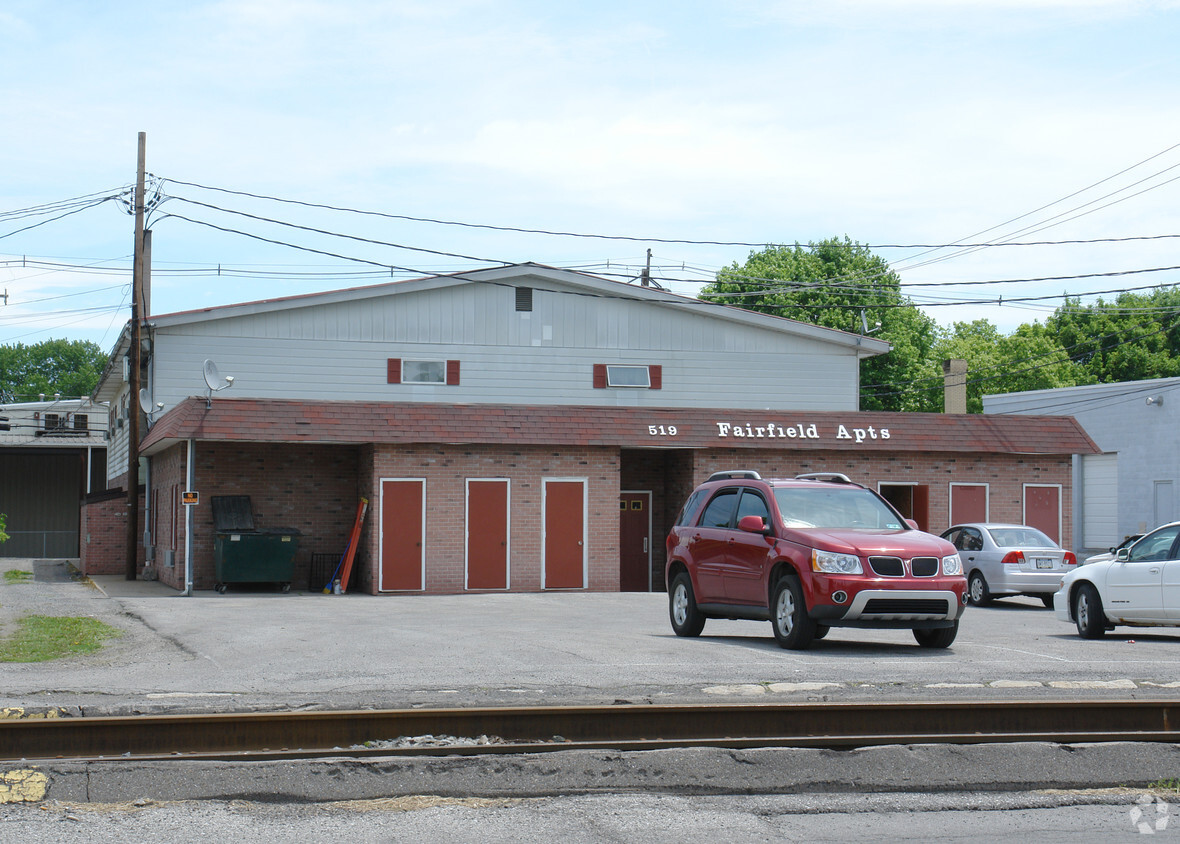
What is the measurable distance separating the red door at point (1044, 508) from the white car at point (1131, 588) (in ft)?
42.6

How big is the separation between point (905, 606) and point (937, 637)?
1.07 metres

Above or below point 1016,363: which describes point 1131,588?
below

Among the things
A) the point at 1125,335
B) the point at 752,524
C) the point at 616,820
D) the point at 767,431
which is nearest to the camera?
the point at 616,820

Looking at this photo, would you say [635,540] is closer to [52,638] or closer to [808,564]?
[52,638]

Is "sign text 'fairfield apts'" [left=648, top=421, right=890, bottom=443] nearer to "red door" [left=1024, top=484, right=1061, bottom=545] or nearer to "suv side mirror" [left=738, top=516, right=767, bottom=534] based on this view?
"red door" [left=1024, top=484, right=1061, bottom=545]

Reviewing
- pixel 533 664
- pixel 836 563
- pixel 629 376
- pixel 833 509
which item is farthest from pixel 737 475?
pixel 629 376

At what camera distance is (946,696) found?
10.7 m

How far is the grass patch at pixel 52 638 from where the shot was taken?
1362 cm

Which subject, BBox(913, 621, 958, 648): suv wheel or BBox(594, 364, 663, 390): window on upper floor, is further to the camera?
BBox(594, 364, 663, 390): window on upper floor

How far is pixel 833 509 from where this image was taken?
576 inches

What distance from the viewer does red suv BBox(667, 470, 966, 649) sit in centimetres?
1334

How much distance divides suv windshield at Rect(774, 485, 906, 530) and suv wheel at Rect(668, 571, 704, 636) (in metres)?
1.74

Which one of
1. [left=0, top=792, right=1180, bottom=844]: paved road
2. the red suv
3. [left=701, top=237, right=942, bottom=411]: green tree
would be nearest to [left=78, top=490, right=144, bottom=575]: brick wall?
the red suv

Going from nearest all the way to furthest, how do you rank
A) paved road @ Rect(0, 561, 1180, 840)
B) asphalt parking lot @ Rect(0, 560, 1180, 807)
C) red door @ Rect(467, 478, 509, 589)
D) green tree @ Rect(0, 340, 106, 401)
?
paved road @ Rect(0, 561, 1180, 840)
asphalt parking lot @ Rect(0, 560, 1180, 807)
red door @ Rect(467, 478, 509, 589)
green tree @ Rect(0, 340, 106, 401)
